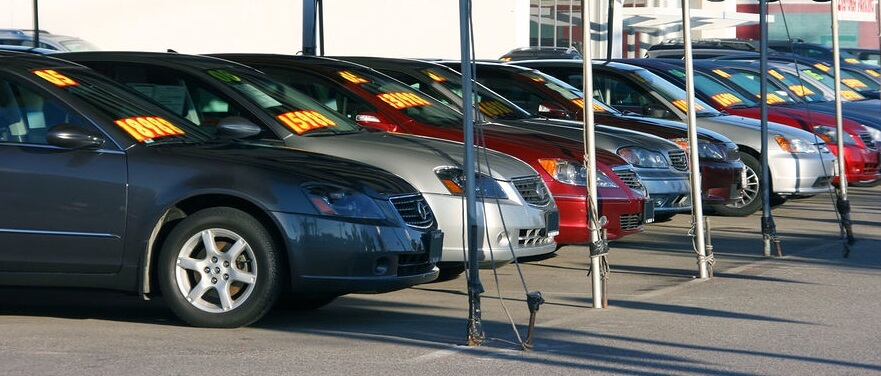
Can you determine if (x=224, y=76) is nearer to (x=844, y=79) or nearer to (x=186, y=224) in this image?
(x=186, y=224)

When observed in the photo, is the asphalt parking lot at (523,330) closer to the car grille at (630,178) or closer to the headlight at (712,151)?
the car grille at (630,178)

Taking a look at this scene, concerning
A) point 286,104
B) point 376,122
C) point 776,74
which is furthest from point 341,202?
point 776,74

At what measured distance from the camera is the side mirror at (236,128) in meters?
8.43

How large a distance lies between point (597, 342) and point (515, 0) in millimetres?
26943

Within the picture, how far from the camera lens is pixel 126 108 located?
311 inches

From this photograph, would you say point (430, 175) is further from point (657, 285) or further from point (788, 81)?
point (788, 81)

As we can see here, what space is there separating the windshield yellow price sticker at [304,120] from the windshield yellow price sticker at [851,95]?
42.3 ft

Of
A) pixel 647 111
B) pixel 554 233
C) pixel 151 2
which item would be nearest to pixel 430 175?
pixel 554 233

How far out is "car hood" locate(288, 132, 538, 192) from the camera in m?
8.91

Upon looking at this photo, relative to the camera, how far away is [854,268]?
10.4 m

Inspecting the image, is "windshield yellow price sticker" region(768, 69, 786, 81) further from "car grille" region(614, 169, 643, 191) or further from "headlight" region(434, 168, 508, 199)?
"headlight" region(434, 168, 508, 199)

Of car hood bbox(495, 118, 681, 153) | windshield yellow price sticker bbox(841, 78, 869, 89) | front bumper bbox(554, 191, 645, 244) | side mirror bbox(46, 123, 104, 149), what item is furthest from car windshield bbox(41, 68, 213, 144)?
windshield yellow price sticker bbox(841, 78, 869, 89)

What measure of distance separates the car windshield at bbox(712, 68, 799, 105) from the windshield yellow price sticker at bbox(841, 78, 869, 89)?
4.00m

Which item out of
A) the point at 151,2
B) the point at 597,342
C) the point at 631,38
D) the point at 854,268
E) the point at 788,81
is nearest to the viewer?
the point at 597,342
